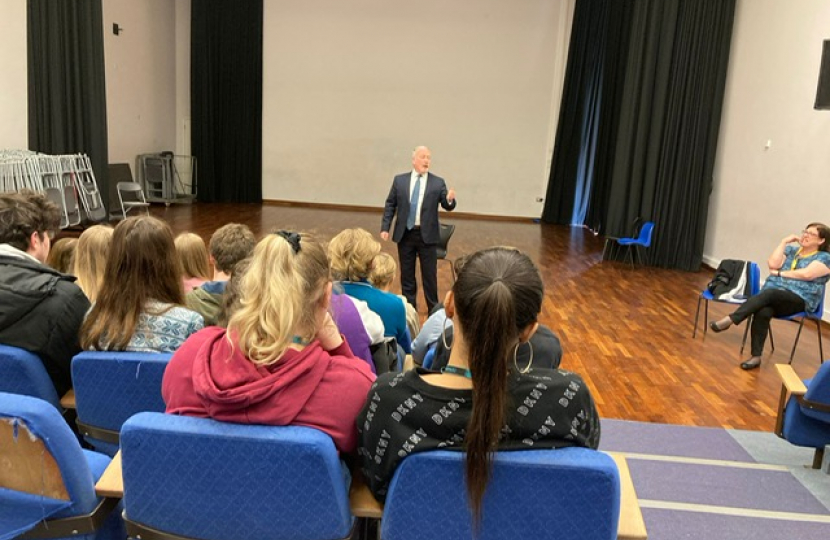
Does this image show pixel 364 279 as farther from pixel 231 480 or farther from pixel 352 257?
pixel 231 480

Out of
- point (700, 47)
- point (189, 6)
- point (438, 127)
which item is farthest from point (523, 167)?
point (189, 6)

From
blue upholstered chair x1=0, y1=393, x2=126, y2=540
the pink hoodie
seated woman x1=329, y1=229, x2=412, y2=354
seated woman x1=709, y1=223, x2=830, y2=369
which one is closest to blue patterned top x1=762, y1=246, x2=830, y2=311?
seated woman x1=709, y1=223, x2=830, y2=369

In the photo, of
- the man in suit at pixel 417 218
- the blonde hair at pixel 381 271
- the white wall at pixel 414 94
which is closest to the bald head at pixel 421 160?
the man in suit at pixel 417 218

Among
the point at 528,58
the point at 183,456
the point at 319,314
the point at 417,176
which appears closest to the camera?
the point at 183,456

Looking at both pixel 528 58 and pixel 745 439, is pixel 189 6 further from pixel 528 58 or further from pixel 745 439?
pixel 745 439

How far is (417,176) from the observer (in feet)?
18.7

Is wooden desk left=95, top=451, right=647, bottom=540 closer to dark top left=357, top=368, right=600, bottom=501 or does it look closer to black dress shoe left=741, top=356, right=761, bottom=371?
dark top left=357, top=368, right=600, bottom=501

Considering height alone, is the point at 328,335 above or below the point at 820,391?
above

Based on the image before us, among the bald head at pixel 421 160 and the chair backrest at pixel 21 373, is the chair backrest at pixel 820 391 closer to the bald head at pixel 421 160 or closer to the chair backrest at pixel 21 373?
the chair backrest at pixel 21 373

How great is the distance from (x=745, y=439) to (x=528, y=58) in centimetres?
1012

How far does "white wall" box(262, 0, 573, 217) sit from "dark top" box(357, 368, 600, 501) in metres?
11.8

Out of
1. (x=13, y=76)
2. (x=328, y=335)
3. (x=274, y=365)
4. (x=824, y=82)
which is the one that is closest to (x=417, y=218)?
(x=824, y=82)

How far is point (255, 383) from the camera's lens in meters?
1.32

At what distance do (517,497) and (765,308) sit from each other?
14.0 ft
